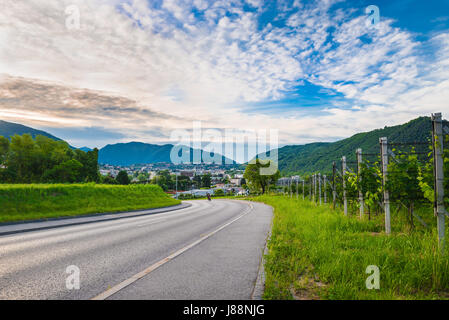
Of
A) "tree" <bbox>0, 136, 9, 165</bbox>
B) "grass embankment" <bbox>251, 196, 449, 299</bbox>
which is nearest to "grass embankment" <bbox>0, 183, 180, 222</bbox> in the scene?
"grass embankment" <bbox>251, 196, 449, 299</bbox>

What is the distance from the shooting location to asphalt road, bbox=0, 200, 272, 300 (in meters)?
4.15

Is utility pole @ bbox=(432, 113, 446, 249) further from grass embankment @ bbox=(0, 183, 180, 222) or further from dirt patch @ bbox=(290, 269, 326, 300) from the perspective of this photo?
grass embankment @ bbox=(0, 183, 180, 222)

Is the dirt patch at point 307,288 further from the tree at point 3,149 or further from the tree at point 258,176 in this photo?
the tree at point 258,176

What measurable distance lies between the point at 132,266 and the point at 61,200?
13.6m

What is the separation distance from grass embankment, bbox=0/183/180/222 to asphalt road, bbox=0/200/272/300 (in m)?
5.79

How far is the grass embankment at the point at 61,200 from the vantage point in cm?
1391

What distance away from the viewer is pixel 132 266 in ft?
18.5

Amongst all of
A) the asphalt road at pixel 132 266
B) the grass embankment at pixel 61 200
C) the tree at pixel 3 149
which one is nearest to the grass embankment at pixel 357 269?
the asphalt road at pixel 132 266

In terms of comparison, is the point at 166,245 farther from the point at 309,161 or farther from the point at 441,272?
the point at 309,161

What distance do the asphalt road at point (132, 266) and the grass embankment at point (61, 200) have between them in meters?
5.79
